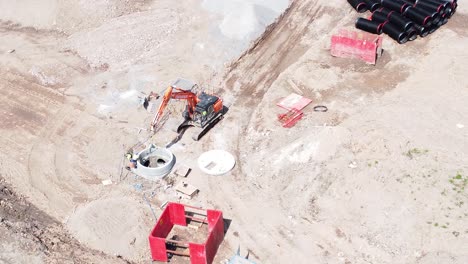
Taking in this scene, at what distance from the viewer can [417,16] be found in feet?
94.4

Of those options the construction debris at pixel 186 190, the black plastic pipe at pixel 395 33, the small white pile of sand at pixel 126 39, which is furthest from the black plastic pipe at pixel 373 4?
the construction debris at pixel 186 190

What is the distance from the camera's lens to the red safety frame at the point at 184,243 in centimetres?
1822

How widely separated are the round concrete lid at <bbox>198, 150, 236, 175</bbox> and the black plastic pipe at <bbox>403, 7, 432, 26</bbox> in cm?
1356

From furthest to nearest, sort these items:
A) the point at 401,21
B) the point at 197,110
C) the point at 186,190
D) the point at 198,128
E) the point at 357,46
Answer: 1. the point at 401,21
2. the point at 357,46
3. the point at 198,128
4. the point at 197,110
5. the point at 186,190

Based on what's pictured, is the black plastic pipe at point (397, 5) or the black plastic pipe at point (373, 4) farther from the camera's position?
the black plastic pipe at point (373, 4)

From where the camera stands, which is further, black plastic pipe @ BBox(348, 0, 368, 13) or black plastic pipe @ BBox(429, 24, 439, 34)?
black plastic pipe @ BBox(348, 0, 368, 13)

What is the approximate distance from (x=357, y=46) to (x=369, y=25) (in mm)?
2331

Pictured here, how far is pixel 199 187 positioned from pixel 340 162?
5855 millimetres

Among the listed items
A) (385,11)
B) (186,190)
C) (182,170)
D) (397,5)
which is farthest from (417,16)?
(186,190)

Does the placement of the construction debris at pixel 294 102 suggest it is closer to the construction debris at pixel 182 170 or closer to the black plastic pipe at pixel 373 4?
the construction debris at pixel 182 170

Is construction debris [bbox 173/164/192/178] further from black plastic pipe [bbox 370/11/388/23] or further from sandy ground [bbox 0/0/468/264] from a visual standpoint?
black plastic pipe [bbox 370/11/388/23]

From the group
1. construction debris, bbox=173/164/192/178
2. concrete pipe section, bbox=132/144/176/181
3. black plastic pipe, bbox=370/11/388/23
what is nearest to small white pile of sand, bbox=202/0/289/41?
black plastic pipe, bbox=370/11/388/23

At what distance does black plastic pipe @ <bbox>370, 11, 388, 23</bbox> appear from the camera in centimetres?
2950

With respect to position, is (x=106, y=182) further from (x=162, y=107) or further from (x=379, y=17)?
(x=379, y=17)
